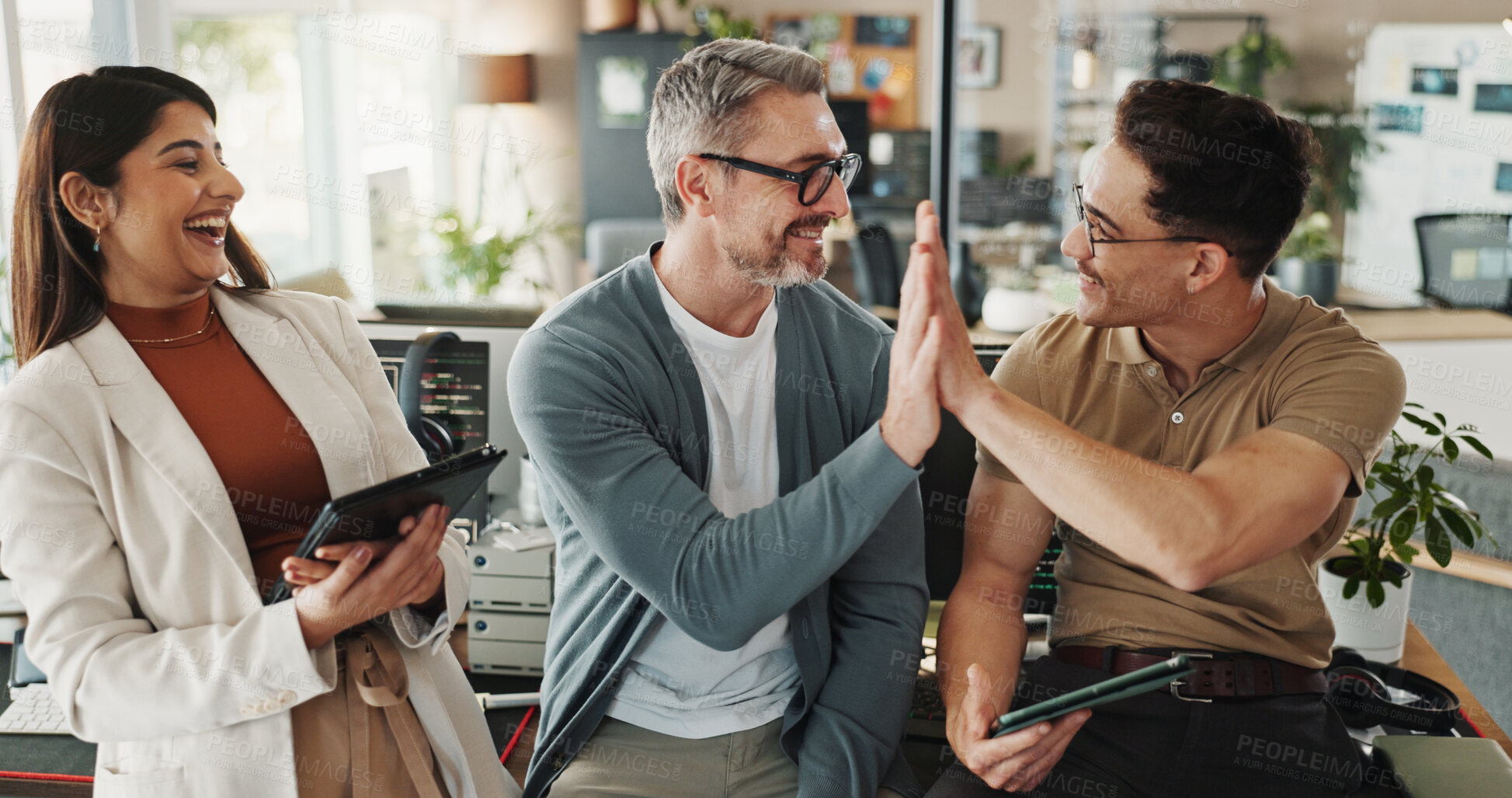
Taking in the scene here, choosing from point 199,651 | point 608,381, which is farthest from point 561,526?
point 199,651

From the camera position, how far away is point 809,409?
1.54 metres

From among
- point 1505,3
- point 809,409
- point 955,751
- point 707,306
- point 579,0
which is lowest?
point 955,751

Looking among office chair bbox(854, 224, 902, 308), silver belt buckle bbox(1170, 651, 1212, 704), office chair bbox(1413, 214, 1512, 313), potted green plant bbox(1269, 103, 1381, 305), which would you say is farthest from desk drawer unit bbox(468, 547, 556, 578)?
potted green plant bbox(1269, 103, 1381, 305)

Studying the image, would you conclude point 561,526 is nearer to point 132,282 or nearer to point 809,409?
point 809,409

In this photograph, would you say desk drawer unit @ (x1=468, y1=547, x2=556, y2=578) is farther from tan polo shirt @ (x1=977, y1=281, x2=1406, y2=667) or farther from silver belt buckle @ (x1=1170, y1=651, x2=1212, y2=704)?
silver belt buckle @ (x1=1170, y1=651, x2=1212, y2=704)

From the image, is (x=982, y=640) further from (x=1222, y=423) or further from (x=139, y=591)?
(x=139, y=591)

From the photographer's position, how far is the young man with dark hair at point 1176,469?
4.38ft

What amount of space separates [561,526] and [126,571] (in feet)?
1.72

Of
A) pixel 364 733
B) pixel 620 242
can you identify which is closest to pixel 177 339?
pixel 364 733

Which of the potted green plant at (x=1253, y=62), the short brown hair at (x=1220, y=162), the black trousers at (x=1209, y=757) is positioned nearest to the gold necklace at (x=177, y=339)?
the black trousers at (x=1209, y=757)

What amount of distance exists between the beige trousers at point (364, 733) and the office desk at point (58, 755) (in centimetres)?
23

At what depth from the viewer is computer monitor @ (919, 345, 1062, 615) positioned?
5.63ft

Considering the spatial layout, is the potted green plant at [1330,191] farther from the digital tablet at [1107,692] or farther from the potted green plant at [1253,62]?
the digital tablet at [1107,692]

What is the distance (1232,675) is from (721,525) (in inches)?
27.7
